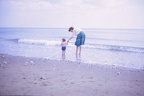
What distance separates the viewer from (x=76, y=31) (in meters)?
9.73

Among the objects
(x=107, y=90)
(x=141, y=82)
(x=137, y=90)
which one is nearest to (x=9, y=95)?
(x=107, y=90)

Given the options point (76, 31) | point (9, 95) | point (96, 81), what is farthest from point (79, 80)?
point (76, 31)

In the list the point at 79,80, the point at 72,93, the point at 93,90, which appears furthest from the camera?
the point at 79,80

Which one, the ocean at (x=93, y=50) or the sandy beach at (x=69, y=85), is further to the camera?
the ocean at (x=93, y=50)

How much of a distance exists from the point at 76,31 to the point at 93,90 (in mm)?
5765

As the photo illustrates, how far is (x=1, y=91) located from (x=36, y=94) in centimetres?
70

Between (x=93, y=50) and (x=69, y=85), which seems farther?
(x=93, y=50)

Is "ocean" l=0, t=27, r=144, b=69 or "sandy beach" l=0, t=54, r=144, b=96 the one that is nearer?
"sandy beach" l=0, t=54, r=144, b=96

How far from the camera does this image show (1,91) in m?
3.58

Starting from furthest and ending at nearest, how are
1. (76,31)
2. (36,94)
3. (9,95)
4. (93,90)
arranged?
(76,31), (93,90), (36,94), (9,95)

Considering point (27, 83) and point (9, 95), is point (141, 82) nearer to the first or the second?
point (27, 83)

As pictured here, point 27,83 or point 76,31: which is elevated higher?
point 76,31

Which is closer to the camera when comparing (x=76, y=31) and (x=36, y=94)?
(x=36, y=94)

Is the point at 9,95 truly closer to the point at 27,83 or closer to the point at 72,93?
the point at 27,83
